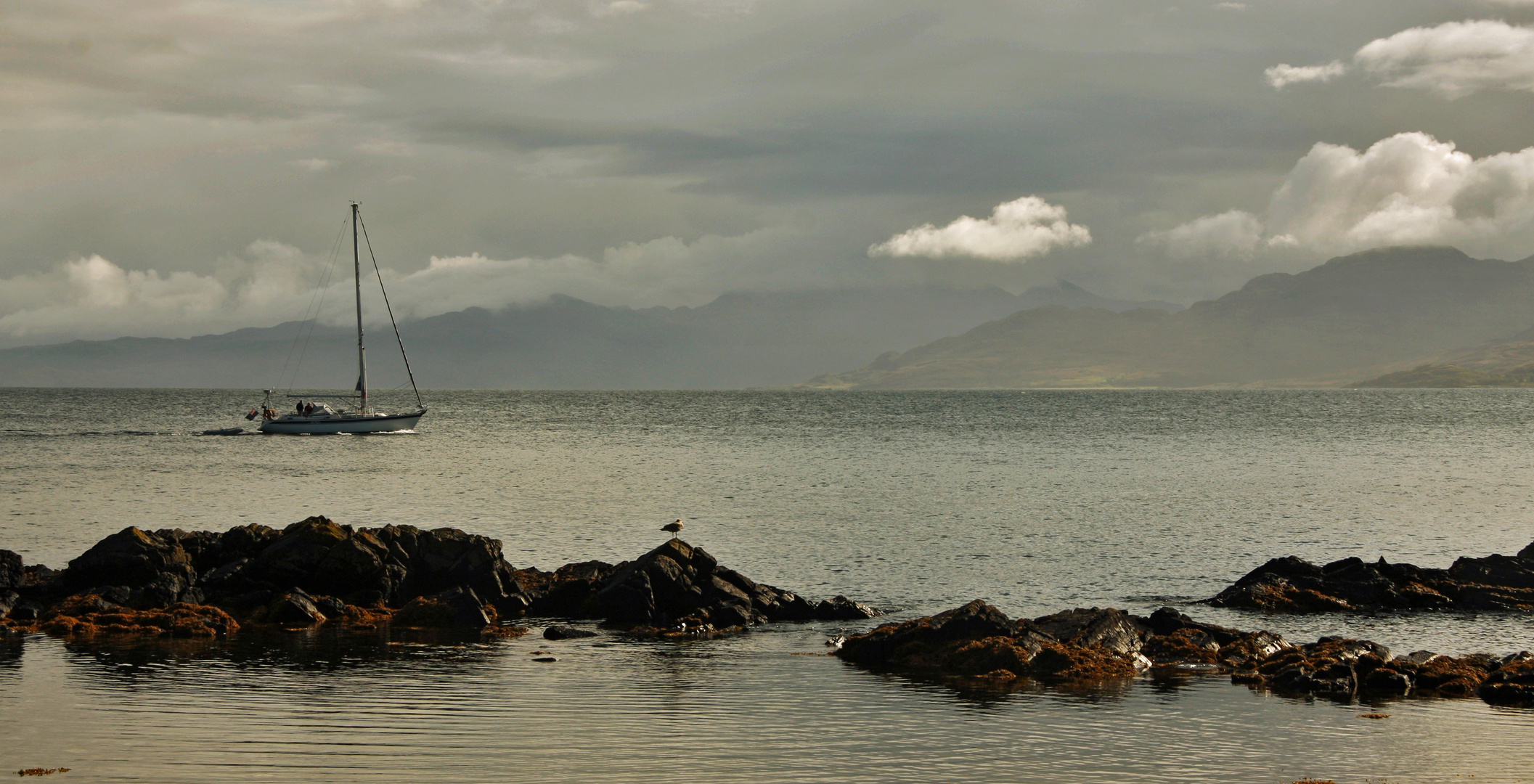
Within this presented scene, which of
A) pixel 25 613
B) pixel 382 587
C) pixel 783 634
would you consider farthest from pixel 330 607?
pixel 783 634

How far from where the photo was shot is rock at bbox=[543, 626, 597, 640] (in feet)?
81.9

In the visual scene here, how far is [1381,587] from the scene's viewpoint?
97.6 feet

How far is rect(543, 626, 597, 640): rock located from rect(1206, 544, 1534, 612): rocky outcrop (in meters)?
16.1

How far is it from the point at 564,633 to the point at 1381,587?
67.7ft

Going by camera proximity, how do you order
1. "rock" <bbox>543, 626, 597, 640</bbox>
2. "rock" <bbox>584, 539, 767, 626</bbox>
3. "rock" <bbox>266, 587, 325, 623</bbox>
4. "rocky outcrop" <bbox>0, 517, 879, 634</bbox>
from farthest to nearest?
"rock" <bbox>584, 539, 767, 626</bbox> → "rocky outcrop" <bbox>0, 517, 879, 634</bbox> → "rock" <bbox>266, 587, 325, 623</bbox> → "rock" <bbox>543, 626, 597, 640</bbox>

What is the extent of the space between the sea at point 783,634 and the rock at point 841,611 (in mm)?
745

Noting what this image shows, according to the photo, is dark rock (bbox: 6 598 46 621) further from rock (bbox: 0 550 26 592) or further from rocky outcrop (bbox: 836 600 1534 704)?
rocky outcrop (bbox: 836 600 1534 704)

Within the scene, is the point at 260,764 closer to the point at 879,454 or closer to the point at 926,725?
the point at 926,725

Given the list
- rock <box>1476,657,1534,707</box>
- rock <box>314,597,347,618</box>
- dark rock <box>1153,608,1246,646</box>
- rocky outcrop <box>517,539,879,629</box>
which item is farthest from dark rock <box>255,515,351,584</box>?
rock <box>1476,657,1534,707</box>

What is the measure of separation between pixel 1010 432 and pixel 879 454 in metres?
34.7

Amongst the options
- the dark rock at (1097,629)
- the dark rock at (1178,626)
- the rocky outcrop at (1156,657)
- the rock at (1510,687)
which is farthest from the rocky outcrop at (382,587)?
the rock at (1510,687)

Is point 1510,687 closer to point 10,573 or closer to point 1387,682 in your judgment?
point 1387,682

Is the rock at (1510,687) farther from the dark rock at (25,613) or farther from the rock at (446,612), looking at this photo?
the dark rock at (25,613)

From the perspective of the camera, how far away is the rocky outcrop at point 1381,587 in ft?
95.5
